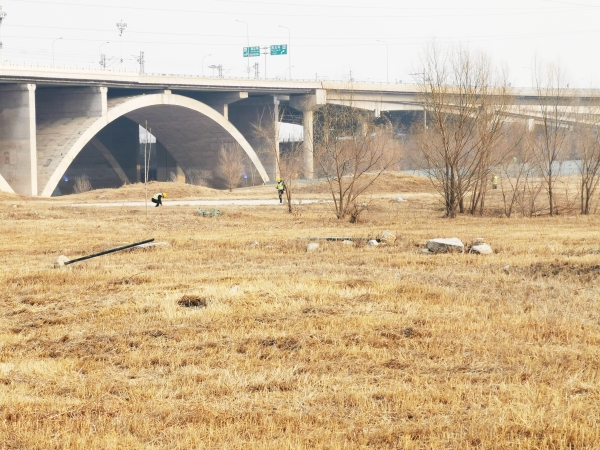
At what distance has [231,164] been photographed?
2655 inches

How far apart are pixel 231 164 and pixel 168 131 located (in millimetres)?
8608

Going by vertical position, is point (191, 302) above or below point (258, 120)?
below

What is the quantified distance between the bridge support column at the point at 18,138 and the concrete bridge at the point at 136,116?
0.20ft

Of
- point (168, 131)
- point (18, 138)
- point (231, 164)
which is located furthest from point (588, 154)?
point (168, 131)

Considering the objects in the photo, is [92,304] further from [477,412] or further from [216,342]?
[477,412]

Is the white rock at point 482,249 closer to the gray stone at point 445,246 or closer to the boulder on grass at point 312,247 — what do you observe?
the gray stone at point 445,246

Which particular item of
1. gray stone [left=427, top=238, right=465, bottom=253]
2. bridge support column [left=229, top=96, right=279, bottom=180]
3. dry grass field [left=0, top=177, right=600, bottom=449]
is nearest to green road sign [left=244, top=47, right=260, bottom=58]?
bridge support column [left=229, top=96, right=279, bottom=180]

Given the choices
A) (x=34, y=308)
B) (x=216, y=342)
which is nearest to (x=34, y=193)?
(x=34, y=308)

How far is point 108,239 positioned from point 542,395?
15971mm

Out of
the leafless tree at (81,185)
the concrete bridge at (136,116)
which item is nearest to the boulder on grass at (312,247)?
the concrete bridge at (136,116)

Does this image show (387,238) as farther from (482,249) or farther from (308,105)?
(308,105)

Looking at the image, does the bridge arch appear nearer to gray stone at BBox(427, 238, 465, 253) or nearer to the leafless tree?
the leafless tree

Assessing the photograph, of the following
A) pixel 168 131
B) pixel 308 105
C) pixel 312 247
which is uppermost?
pixel 308 105

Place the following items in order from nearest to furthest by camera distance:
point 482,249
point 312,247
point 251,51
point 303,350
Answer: point 303,350 < point 482,249 < point 312,247 < point 251,51
